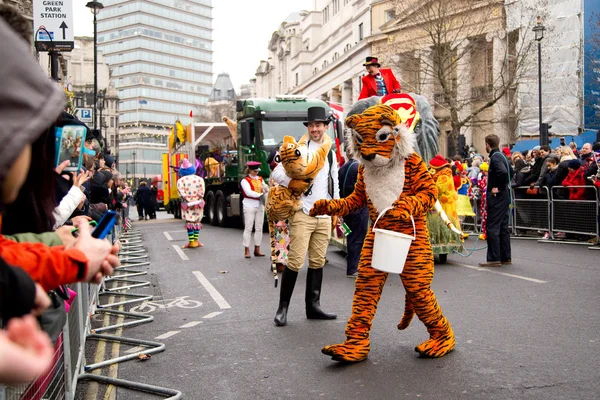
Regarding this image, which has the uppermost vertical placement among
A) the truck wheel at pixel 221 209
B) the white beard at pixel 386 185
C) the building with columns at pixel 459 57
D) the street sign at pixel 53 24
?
the building with columns at pixel 459 57

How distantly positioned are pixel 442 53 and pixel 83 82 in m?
74.8

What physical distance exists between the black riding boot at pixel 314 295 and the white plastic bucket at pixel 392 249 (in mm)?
1981

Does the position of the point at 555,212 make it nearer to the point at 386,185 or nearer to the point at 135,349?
the point at 386,185

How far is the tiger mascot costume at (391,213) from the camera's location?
17.6 ft

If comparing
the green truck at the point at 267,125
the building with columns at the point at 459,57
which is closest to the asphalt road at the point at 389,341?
the green truck at the point at 267,125

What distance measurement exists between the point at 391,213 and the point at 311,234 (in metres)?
1.66

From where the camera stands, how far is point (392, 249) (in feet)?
16.6

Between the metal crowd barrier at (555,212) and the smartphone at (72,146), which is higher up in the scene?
the smartphone at (72,146)

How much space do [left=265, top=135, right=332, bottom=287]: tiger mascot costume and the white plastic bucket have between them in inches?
63.3

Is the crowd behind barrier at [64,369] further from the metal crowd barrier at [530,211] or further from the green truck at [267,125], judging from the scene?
the green truck at [267,125]

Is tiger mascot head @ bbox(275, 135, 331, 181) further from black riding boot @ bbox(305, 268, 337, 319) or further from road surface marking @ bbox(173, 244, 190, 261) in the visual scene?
road surface marking @ bbox(173, 244, 190, 261)

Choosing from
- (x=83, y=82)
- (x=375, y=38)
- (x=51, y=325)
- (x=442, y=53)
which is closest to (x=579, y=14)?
(x=442, y=53)

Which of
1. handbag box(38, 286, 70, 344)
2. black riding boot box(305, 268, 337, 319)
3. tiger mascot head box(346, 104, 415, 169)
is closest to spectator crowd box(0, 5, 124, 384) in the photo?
handbag box(38, 286, 70, 344)

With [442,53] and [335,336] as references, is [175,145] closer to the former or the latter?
[442,53]
